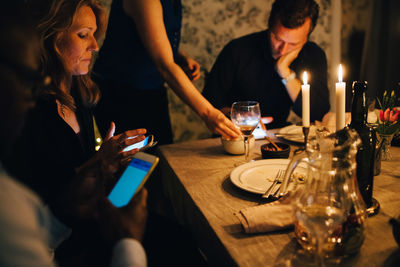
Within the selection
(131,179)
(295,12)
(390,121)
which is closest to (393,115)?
(390,121)

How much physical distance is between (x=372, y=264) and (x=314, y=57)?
1.97 metres

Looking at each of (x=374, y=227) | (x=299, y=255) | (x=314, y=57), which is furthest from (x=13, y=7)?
(x=314, y=57)

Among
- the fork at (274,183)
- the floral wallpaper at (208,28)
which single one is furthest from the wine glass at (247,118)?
the floral wallpaper at (208,28)

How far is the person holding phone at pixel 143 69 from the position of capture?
1.43 m

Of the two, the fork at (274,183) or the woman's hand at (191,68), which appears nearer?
the fork at (274,183)

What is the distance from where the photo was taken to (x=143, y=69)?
67.9 inches

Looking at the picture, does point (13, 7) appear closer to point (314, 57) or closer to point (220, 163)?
point (220, 163)

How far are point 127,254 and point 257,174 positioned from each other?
0.56m

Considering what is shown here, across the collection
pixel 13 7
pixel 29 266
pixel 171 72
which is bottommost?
pixel 29 266

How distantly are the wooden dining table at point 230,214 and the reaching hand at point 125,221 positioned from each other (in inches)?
7.3

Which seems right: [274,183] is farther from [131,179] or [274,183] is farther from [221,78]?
[221,78]

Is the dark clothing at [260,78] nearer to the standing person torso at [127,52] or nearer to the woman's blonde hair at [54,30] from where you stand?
the standing person torso at [127,52]

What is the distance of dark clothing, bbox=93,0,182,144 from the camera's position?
5.38 feet

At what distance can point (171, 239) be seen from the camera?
3.24ft
